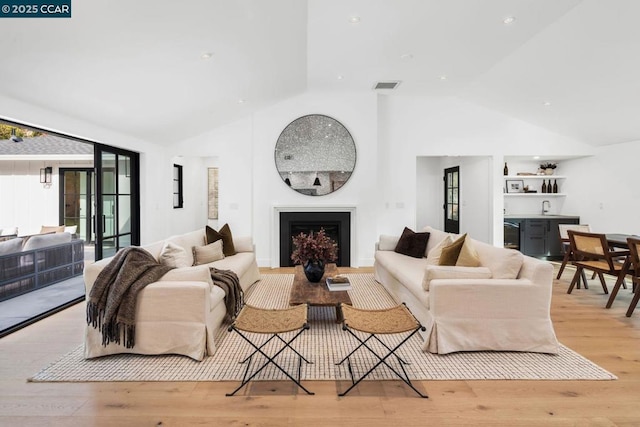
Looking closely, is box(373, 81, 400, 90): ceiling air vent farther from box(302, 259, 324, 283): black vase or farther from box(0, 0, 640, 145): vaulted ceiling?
box(302, 259, 324, 283): black vase

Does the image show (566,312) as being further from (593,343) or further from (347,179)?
(347,179)

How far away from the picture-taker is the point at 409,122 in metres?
6.46

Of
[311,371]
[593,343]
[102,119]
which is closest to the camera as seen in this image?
[311,371]

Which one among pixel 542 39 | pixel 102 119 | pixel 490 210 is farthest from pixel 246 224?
pixel 542 39

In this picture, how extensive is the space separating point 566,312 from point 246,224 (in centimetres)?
492

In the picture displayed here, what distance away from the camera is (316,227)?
20.6 ft

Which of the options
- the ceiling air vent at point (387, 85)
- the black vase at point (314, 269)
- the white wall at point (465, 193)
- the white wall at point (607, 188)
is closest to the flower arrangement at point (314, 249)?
the black vase at point (314, 269)

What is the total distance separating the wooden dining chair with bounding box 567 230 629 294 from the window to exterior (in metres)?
7.48

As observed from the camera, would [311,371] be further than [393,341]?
No

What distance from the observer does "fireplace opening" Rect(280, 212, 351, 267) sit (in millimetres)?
6184

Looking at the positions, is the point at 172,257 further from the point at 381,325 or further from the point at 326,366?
the point at 381,325

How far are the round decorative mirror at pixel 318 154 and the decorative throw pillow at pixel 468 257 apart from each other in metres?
3.11

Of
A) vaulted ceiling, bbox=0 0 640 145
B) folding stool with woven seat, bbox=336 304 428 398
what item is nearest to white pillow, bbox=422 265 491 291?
folding stool with woven seat, bbox=336 304 428 398

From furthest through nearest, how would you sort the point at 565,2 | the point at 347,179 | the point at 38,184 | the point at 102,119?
1. the point at 38,184
2. the point at 347,179
3. the point at 102,119
4. the point at 565,2
